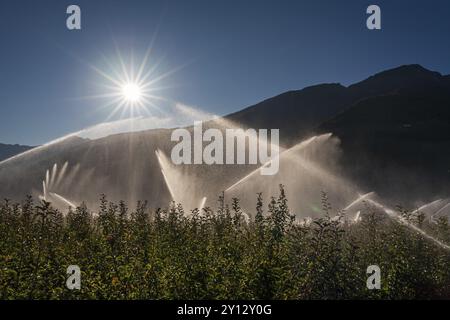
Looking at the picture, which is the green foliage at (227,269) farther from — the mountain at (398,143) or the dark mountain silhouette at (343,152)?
the mountain at (398,143)

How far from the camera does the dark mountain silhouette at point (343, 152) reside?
70.3 meters

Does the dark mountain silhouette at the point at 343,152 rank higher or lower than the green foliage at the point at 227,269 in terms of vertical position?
higher

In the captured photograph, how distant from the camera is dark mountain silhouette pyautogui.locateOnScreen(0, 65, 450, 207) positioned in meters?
70.3

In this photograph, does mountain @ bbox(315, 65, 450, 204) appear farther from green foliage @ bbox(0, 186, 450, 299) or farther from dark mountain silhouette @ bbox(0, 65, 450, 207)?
green foliage @ bbox(0, 186, 450, 299)

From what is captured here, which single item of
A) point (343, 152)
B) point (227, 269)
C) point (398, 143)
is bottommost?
point (227, 269)

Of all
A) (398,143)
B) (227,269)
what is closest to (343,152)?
(398,143)

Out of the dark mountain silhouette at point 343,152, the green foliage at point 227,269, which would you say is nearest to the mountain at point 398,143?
the dark mountain silhouette at point 343,152

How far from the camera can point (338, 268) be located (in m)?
9.76

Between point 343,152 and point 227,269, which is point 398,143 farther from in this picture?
point 227,269

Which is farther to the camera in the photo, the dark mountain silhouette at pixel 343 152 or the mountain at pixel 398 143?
the dark mountain silhouette at pixel 343 152

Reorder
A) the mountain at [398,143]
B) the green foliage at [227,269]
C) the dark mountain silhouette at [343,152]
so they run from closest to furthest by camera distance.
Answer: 1. the green foliage at [227,269]
2. the mountain at [398,143]
3. the dark mountain silhouette at [343,152]

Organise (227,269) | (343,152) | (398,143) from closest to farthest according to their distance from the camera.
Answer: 1. (227,269)
2. (398,143)
3. (343,152)

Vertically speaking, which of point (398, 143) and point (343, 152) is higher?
point (398, 143)

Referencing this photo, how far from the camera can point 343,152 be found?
76812mm
